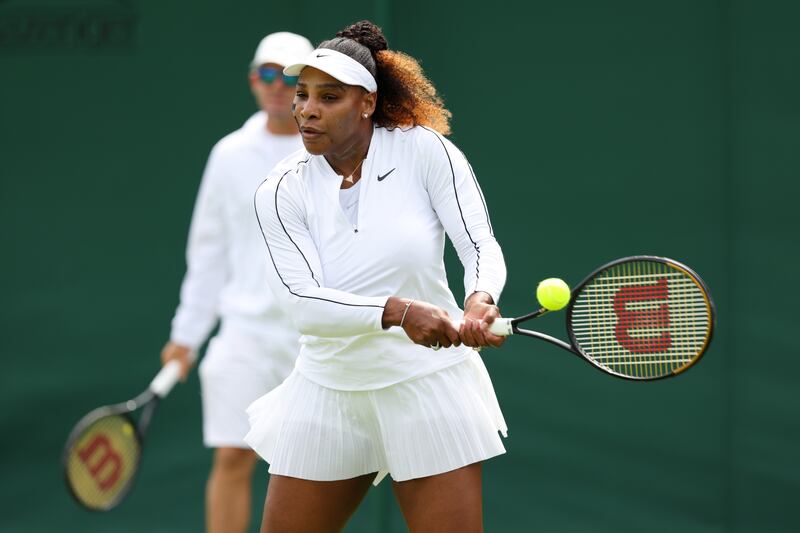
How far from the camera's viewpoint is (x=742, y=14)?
5.01m

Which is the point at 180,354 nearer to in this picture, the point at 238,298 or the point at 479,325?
the point at 238,298

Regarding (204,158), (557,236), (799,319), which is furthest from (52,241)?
(799,319)

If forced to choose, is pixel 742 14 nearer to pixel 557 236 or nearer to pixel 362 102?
pixel 557 236

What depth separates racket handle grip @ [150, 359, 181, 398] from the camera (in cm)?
517

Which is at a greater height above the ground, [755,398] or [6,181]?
[6,181]

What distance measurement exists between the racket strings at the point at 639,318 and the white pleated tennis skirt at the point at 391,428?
31 cm

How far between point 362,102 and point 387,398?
735 mm

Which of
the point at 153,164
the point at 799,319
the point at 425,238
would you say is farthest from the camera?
the point at 153,164

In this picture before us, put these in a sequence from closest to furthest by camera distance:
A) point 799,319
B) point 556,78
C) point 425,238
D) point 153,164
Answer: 1. point 425,238
2. point 799,319
3. point 556,78
4. point 153,164

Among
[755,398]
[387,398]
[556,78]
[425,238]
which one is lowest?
[755,398]

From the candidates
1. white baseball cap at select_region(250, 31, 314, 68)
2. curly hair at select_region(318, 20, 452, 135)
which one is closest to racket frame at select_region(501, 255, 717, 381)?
curly hair at select_region(318, 20, 452, 135)

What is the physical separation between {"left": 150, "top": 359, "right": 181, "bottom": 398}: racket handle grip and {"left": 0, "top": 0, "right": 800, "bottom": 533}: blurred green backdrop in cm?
65

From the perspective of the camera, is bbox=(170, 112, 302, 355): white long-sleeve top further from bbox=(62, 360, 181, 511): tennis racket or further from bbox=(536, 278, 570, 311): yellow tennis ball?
bbox=(536, 278, 570, 311): yellow tennis ball

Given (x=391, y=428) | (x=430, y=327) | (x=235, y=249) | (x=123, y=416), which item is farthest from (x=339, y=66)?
(x=123, y=416)
